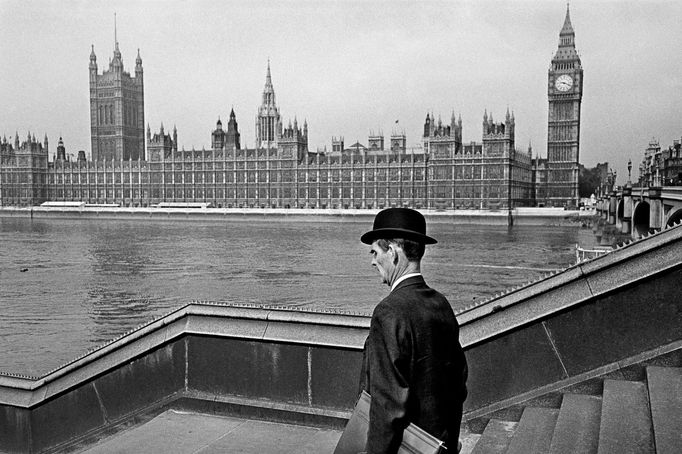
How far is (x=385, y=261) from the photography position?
226cm

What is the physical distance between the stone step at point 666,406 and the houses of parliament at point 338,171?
57.8 meters

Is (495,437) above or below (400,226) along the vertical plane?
below

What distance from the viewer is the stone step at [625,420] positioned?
106 inches

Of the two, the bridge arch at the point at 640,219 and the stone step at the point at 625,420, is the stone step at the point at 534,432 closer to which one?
the stone step at the point at 625,420

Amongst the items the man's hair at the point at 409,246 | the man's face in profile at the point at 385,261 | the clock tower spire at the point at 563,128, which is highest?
the clock tower spire at the point at 563,128

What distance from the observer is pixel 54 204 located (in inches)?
3031

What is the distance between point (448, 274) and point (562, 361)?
18421 mm

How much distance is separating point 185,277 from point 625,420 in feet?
63.9

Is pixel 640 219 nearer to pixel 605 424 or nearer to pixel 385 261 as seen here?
pixel 605 424

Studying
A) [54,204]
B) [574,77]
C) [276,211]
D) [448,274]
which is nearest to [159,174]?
[54,204]

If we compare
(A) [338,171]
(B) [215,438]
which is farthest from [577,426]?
(A) [338,171]

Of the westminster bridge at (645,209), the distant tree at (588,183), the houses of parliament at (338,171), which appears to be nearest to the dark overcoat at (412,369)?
the westminster bridge at (645,209)

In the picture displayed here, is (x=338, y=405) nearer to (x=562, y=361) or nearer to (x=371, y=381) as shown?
(x=562, y=361)

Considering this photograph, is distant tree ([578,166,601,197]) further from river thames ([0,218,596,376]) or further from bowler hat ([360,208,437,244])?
bowler hat ([360,208,437,244])
